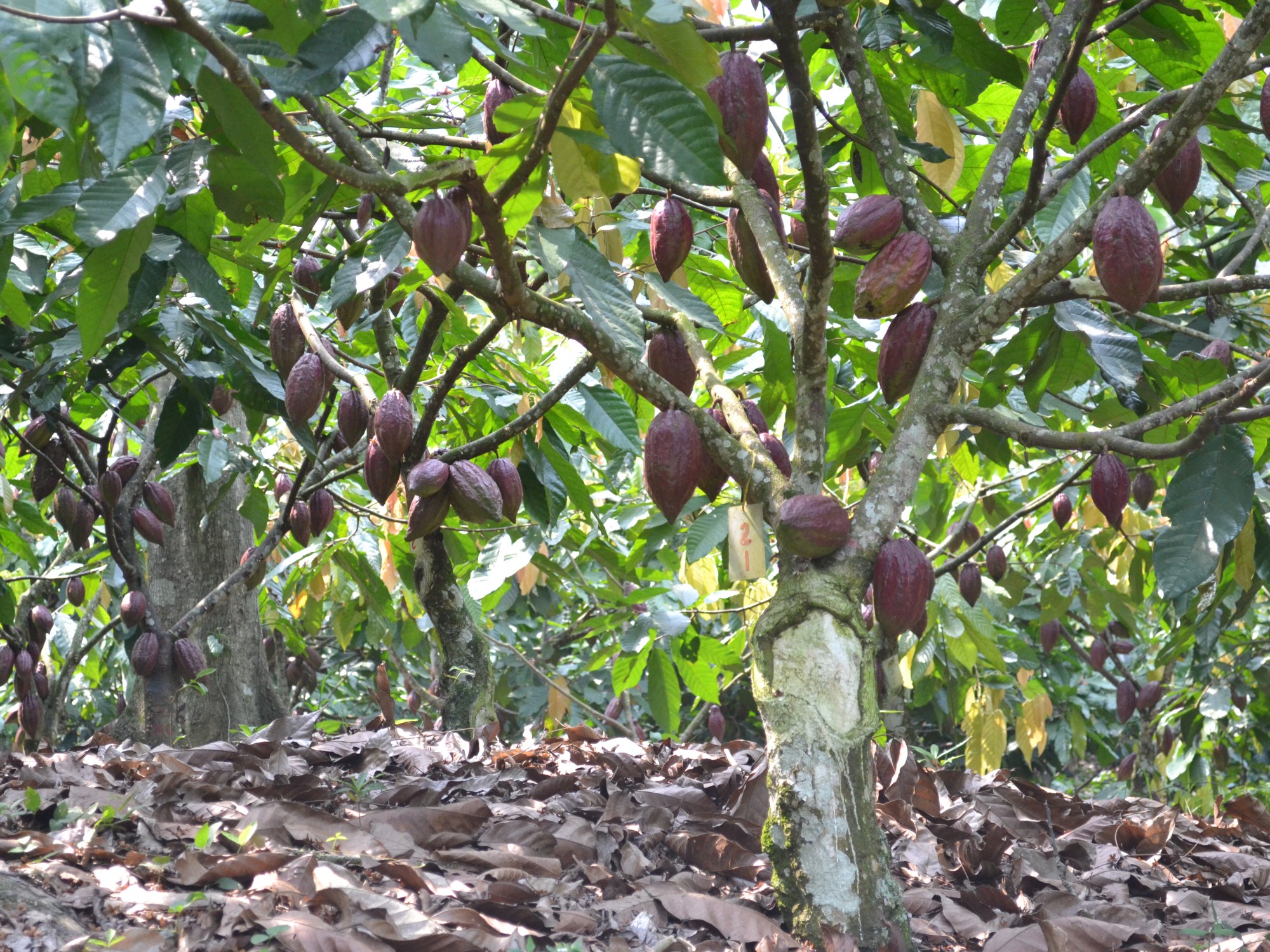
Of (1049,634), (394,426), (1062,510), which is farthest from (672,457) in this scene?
(1049,634)

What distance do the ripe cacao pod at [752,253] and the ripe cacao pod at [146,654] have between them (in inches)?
60.3

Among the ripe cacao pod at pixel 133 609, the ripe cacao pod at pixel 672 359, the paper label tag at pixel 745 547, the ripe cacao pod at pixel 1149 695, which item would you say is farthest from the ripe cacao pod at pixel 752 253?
the ripe cacao pod at pixel 1149 695

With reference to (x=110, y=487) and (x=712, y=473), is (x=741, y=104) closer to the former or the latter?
(x=712, y=473)

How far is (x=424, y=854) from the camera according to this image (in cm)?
135

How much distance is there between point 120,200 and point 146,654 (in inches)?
55.7

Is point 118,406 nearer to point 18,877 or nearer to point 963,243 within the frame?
point 18,877

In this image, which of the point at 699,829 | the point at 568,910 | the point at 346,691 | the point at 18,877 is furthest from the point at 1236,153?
the point at 346,691

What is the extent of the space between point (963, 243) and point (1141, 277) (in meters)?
0.25

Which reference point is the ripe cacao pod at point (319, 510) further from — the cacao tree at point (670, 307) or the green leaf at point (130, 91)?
the green leaf at point (130, 91)

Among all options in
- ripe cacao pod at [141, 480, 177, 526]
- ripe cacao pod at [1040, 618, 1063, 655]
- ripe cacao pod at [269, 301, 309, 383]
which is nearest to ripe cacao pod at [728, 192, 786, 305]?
ripe cacao pod at [269, 301, 309, 383]

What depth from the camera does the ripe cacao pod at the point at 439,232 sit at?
100 centimetres

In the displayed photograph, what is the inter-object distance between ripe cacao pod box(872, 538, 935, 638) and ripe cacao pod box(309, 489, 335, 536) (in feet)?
4.76

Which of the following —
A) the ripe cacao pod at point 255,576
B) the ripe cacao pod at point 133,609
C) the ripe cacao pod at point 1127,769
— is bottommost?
the ripe cacao pod at point 1127,769

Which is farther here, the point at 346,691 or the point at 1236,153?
the point at 346,691
